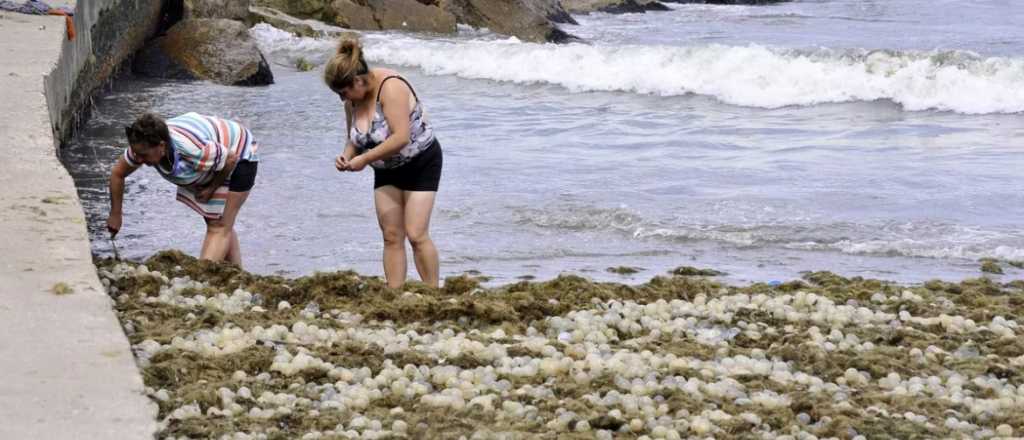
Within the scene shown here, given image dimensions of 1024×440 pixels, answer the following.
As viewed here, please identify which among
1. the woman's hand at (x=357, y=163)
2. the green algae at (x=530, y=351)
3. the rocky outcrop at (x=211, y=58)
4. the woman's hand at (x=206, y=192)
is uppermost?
the woman's hand at (x=357, y=163)

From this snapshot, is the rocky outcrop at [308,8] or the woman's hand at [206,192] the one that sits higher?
the woman's hand at [206,192]

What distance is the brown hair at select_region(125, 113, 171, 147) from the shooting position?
25.8 ft

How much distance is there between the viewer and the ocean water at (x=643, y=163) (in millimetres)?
10328

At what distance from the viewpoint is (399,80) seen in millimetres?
7832

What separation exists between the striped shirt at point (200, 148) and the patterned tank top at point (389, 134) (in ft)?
3.16

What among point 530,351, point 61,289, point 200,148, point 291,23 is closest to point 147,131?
point 200,148

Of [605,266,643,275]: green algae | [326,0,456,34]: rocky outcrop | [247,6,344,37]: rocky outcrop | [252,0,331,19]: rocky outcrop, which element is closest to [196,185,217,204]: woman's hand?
[605,266,643,275]: green algae

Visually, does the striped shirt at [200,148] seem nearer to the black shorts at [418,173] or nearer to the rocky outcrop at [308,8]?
the black shorts at [418,173]

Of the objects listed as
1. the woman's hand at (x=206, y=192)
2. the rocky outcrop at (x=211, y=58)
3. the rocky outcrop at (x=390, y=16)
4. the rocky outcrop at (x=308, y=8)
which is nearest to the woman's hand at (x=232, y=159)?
the woman's hand at (x=206, y=192)

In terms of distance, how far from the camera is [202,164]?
27.7 feet

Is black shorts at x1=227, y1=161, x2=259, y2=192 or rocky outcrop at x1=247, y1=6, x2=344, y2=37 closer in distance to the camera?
black shorts at x1=227, y1=161, x2=259, y2=192

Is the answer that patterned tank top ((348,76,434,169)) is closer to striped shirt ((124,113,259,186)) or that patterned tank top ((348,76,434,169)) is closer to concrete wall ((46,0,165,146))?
striped shirt ((124,113,259,186))

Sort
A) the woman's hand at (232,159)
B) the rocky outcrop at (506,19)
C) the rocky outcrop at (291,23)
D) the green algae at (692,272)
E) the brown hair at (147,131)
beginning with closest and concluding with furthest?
the brown hair at (147,131) → the woman's hand at (232,159) → the green algae at (692,272) → the rocky outcrop at (291,23) → the rocky outcrop at (506,19)

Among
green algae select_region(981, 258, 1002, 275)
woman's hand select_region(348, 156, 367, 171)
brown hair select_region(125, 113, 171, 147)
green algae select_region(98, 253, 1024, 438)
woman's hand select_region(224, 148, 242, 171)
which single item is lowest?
green algae select_region(981, 258, 1002, 275)
